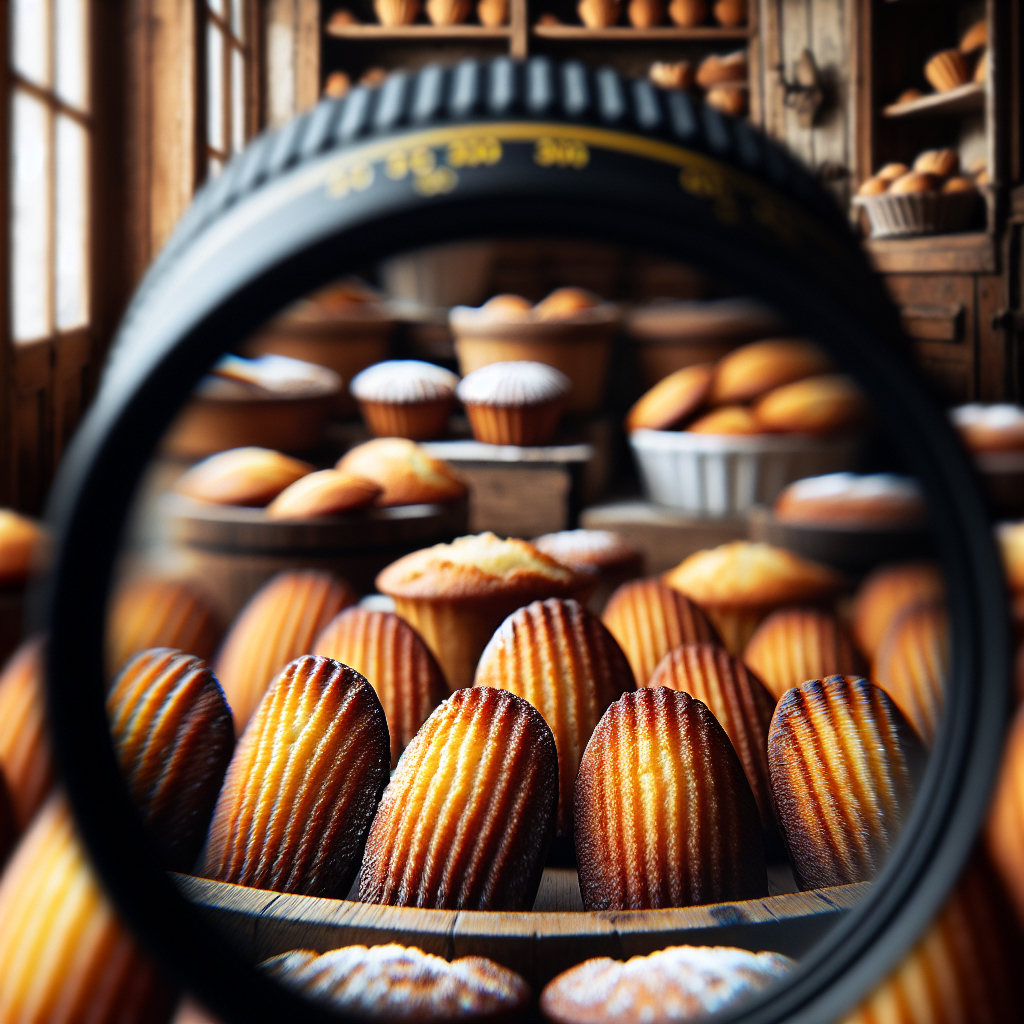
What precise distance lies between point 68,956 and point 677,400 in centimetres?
119

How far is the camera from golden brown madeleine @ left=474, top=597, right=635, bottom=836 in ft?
1.14

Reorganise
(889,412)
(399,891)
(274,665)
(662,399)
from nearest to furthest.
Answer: (889,412)
(399,891)
(274,665)
(662,399)

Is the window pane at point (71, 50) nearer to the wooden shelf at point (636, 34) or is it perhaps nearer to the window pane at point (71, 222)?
the window pane at point (71, 222)

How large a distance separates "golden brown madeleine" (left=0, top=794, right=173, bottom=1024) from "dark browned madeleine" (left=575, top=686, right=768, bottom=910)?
0.14 meters

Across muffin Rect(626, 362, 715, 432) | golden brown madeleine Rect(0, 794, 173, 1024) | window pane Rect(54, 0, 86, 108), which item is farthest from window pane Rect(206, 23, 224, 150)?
golden brown madeleine Rect(0, 794, 173, 1024)

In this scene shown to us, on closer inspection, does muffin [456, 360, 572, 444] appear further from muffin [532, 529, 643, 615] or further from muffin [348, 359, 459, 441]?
muffin [532, 529, 643, 615]

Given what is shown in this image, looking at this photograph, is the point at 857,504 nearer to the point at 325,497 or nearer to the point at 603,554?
the point at 603,554

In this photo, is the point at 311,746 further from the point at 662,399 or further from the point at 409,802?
the point at 662,399

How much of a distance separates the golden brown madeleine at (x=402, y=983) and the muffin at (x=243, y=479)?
26.4 inches

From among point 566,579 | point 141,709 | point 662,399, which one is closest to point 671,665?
point 566,579

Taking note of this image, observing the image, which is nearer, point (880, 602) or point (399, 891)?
point (399, 891)

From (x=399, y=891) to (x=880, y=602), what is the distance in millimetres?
301

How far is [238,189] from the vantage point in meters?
0.20

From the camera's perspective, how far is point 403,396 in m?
1.28
